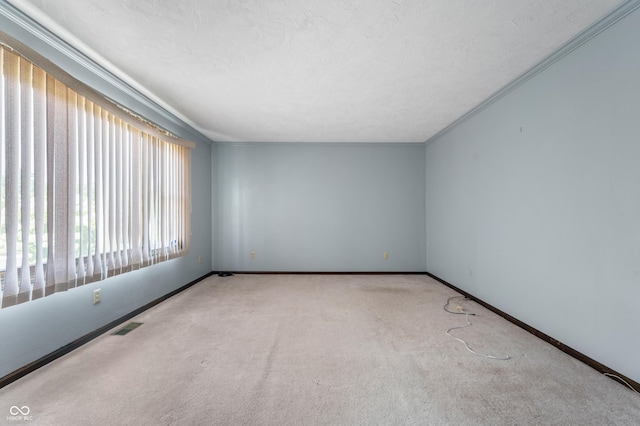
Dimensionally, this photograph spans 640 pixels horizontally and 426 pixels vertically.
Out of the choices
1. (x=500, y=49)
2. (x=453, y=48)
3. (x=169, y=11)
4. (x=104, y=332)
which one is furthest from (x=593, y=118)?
(x=104, y=332)

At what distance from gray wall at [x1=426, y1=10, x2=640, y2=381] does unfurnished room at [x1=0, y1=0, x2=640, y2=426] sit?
15 mm

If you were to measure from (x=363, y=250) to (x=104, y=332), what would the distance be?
12.3 ft

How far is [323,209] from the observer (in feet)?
15.6

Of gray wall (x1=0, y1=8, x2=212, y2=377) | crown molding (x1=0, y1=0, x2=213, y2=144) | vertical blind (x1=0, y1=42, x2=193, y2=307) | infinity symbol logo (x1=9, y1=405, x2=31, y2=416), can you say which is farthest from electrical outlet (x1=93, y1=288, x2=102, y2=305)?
crown molding (x1=0, y1=0, x2=213, y2=144)

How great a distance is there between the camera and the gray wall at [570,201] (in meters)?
1.64

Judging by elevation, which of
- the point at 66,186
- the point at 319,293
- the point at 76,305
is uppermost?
the point at 66,186

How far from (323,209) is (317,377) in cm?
328

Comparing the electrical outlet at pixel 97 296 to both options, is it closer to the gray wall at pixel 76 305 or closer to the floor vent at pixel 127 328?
the gray wall at pixel 76 305

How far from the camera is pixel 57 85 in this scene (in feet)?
6.15

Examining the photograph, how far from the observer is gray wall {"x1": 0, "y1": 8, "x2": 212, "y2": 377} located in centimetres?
165

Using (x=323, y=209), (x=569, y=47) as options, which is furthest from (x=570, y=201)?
(x=323, y=209)

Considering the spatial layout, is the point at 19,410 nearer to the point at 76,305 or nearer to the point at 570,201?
the point at 76,305

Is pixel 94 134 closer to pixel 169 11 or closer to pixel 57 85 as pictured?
pixel 57 85

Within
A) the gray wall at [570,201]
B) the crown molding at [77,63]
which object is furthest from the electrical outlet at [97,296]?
the gray wall at [570,201]
